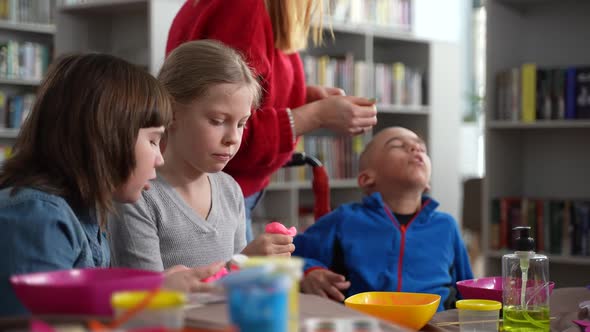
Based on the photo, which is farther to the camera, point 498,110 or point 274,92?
point 498,110

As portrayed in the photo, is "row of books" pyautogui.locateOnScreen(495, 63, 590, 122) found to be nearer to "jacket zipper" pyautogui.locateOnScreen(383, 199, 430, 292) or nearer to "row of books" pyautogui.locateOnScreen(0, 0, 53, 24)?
"jacket zipper" pyautogui.locateOnScreen(383, 199, 430, 292)

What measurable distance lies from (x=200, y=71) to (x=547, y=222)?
2501mm

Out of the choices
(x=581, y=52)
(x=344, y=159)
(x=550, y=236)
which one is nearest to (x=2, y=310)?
(x=550, y=236)

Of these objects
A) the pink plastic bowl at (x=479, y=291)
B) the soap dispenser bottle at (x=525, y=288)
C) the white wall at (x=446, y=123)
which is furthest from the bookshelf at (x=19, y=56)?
the soap dispenser bottle at (x=525, y=288)

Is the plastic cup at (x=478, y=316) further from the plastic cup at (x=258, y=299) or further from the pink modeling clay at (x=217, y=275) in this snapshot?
the plastic cup at (x=258, y=299)

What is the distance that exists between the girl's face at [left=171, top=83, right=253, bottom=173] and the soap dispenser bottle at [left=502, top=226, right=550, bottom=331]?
583 mm

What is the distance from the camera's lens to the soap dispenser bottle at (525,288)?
122 centimetres

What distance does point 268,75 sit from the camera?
181 centimetres

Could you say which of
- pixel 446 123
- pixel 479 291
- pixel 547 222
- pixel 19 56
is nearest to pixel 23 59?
pixel 19 56

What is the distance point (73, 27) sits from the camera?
153 inches

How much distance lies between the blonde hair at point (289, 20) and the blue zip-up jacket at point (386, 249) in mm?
462

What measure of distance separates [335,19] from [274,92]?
128 inches

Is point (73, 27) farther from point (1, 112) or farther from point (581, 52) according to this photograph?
point (581, 52)

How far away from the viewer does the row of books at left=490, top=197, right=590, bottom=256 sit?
11.4 ft
